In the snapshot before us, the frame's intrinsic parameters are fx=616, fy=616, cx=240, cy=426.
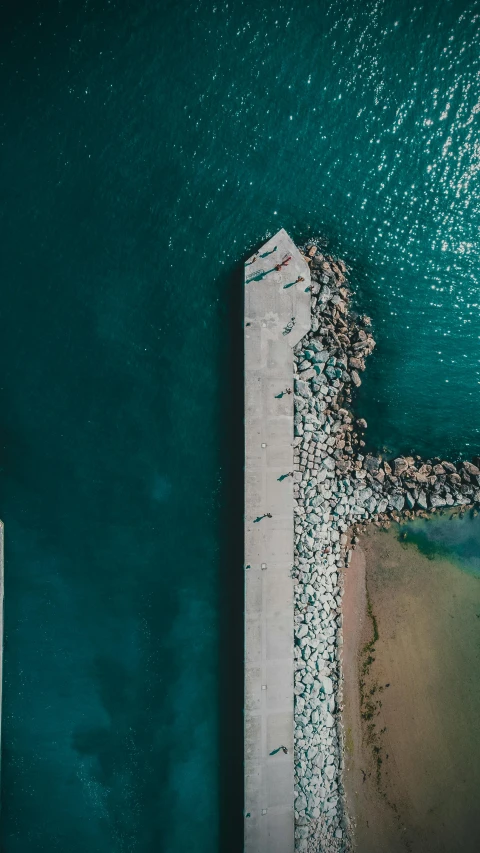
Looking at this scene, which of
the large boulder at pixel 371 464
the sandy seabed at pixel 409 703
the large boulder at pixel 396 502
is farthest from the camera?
the large boulder at pixel 371 464

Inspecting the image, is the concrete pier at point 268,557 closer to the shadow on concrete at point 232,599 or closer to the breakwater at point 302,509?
the breakwater at point 302,509

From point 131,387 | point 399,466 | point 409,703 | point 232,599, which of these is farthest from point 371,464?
point 131,387

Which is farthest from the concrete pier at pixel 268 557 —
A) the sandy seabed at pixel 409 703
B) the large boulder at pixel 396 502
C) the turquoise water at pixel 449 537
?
the turquoise water at pixel 449 537

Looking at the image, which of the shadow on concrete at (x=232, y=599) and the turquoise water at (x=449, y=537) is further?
the turquoise water at (x=449, y=537)

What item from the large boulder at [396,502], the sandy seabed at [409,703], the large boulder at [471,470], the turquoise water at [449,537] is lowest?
the sandy seabed at [409,703]

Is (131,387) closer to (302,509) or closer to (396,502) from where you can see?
(302,509)
